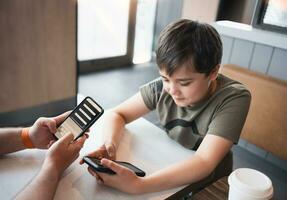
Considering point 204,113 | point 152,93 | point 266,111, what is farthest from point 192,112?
point 266,111

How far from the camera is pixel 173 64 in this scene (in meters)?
0.79

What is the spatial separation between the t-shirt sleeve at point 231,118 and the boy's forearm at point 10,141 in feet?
1.76

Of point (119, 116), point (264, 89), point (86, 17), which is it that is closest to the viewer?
point (119, 116)

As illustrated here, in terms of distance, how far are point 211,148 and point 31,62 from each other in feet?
4.85

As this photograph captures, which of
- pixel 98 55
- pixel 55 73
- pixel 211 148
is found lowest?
pixel 98 55

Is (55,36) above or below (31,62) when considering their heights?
above

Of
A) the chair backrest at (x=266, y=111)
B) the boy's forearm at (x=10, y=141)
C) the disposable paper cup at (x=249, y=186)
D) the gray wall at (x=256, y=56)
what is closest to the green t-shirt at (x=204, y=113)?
the disposable paper cup at (x=249, y=186)

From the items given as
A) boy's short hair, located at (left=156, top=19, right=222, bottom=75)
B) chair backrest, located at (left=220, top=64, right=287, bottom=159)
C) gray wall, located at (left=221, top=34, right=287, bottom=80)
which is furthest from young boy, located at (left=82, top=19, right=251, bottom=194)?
gray wall, located at (left=221, top=34, right=287, bottom=80)

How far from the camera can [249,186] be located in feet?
1.77

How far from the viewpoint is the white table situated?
0.65 metres

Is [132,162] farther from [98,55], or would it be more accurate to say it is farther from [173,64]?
[98,55]

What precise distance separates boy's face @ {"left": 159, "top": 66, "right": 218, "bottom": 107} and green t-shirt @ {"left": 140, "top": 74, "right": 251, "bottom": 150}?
6cm

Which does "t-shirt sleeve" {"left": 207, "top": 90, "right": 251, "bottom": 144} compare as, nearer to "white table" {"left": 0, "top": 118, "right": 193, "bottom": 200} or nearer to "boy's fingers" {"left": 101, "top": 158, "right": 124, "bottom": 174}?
"white table" {"left": 0, "top": 118, "right": 193, "bottom": 200}

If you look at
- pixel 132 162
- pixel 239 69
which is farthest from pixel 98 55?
pixel 132 162
